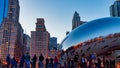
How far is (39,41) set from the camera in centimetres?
18112

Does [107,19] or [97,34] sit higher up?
[107,19]

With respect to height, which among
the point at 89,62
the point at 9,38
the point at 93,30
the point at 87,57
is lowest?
the point at 89,62

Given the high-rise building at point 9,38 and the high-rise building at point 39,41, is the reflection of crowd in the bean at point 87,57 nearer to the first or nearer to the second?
the high-rise building at point 9,38

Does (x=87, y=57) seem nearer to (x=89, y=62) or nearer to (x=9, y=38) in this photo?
(x=89, y=62)

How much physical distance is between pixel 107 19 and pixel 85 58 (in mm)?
2628

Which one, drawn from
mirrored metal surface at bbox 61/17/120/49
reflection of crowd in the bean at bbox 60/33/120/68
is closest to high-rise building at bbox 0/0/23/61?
reflection of crowd in the bean at bbox 60/33/120/68

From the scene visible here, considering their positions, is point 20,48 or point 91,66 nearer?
point 91,66

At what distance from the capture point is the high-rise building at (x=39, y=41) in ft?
583

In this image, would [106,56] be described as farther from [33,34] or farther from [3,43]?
[33,34]

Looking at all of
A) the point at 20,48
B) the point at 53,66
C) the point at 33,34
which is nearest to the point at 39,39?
the point at 33,34

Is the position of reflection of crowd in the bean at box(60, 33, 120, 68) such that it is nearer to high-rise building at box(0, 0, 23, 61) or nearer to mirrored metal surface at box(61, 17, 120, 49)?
mirrored metal surface at box(61, 17, 120, 49)

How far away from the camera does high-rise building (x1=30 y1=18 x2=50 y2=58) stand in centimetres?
17775

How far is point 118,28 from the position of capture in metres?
14.0

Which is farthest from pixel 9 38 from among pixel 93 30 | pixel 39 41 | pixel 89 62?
pixel 93 30
